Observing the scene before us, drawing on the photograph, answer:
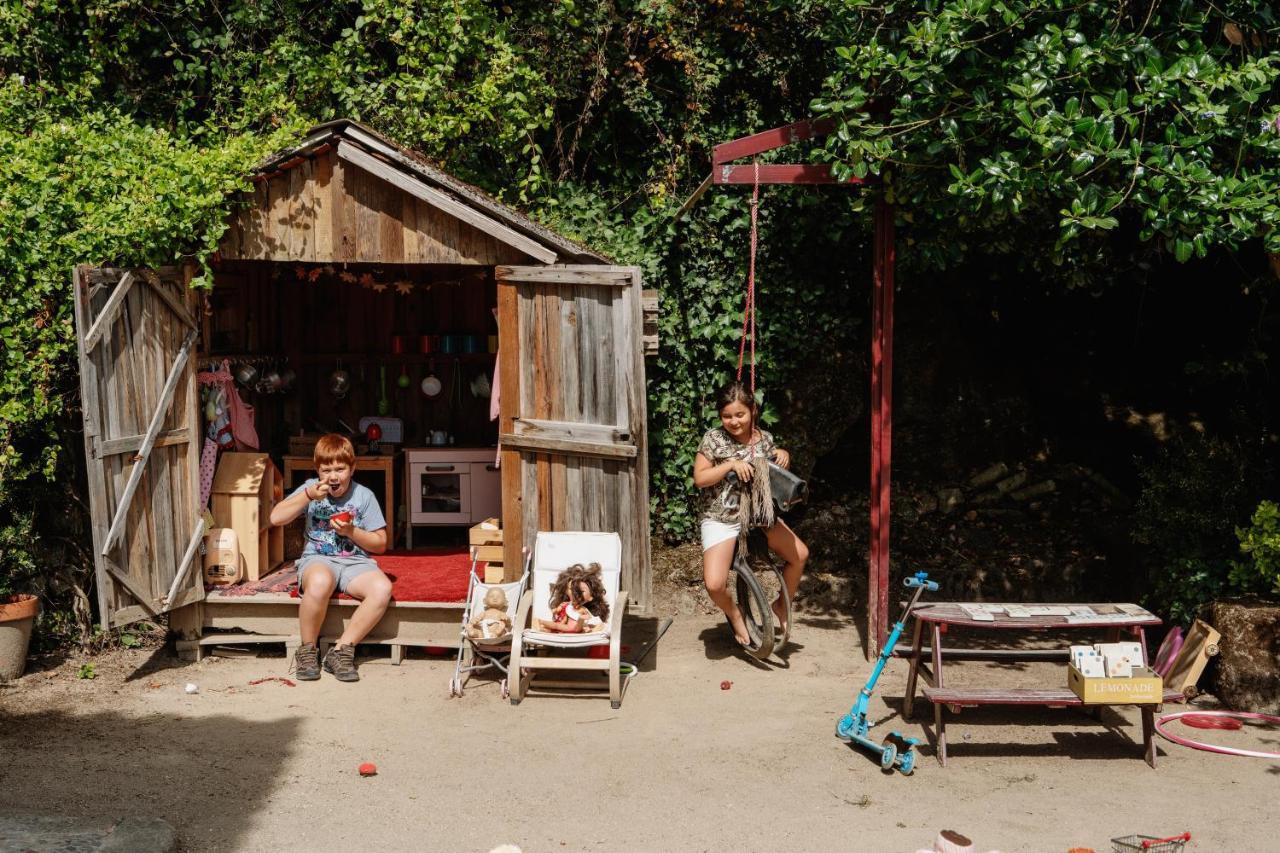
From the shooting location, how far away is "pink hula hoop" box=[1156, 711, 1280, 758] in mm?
6570

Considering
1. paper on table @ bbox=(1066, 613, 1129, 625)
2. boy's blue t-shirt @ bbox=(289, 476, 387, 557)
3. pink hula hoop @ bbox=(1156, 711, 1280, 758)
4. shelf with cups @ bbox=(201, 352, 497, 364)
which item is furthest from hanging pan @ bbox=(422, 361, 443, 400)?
pink hula hoop @ bbox=(1156, 711, 1280, 758)

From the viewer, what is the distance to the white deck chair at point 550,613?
7.44 metres

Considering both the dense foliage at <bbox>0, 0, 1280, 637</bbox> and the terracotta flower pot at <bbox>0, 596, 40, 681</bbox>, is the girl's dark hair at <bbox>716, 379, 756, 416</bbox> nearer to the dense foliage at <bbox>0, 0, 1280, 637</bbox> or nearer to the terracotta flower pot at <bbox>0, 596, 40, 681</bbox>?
the dense foliage at <bbox>0, 0, 1280, 637</bbox>

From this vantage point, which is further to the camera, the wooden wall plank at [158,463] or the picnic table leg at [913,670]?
the wooden wall plank at [158,463]

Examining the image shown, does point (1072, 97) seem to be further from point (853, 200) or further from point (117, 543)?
point (117, 543)

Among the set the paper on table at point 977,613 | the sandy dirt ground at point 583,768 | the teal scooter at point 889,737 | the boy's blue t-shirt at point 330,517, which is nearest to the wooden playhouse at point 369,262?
the boy's blue t-shirt at point 330,517

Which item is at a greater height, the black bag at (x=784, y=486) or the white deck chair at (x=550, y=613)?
the black bag at (x=784, y=486)

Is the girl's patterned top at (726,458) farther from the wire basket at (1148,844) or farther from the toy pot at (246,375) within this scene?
the toy pot at (246,375)

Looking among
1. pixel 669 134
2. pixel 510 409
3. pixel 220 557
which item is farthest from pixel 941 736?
pixel 669 134

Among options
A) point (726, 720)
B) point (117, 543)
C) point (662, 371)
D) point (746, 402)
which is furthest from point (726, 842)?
point (662, 371)

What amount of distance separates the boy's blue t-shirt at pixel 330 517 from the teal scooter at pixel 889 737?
343cm

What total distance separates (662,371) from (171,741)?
16.4 feet

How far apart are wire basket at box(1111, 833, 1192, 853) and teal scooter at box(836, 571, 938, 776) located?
130cm

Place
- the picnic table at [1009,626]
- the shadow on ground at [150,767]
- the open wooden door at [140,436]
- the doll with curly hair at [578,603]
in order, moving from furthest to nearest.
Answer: the doll with curly hair at [578,603], the open wooden door at [140,436], the picnic table at [1009,626], the shadow on ground at [150,767]
